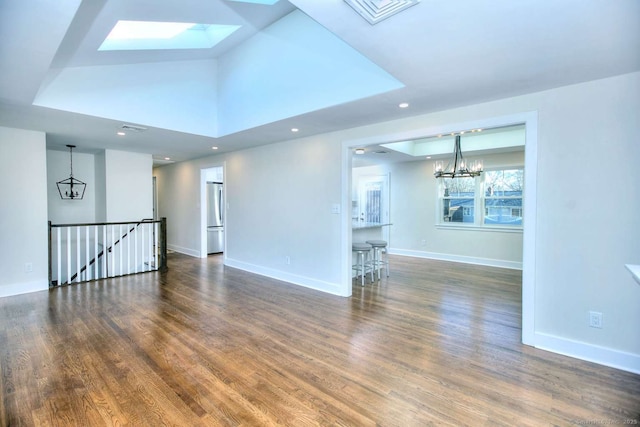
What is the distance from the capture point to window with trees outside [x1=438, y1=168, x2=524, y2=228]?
6242 millimetres

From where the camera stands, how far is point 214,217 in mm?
7574

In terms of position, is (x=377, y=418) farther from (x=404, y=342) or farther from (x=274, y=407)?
(x=404, y=342)

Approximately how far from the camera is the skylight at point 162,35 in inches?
134

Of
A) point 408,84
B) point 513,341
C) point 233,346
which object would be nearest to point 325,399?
point 233,346

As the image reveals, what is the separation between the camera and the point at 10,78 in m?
2.64

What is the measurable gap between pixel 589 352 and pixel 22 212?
279 inches

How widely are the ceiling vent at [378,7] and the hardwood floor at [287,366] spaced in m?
2.40

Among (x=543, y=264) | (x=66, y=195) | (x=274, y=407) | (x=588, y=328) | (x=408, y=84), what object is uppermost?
(x=408, y=84)

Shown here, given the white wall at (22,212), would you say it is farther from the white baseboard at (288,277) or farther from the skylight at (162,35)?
the white baseboard at (288,277)

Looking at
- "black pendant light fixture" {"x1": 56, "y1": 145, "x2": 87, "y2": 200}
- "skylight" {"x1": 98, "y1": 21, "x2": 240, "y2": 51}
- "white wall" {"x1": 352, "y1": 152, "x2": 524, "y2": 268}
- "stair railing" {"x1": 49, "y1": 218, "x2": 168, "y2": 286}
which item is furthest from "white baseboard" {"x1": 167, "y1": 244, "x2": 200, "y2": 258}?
"white wall" {"x1": 352, "y1": 152, "x2": 524, "y2": 268}

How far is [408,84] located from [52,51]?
9.32ft

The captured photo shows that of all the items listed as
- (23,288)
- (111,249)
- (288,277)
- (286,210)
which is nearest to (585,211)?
(286,210)

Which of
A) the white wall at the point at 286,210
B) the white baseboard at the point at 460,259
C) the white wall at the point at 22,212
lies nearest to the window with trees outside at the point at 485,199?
the white baseboard at the point at 460,259

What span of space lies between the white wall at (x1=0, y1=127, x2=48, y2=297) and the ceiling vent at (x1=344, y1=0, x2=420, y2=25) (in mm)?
5349
